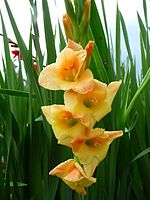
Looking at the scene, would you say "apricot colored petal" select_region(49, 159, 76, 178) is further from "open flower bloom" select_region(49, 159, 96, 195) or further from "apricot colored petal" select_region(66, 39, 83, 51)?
"apricot colored petal" select_region(66, 39, 83, 51)

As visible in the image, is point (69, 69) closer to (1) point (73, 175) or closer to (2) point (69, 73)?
(2) point (69, 73)

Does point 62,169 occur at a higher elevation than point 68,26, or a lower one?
lower

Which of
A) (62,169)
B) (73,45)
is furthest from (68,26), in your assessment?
(62,169)

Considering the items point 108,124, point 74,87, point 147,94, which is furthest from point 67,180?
point 147,94

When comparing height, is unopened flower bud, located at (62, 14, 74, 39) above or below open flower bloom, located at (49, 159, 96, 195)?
above

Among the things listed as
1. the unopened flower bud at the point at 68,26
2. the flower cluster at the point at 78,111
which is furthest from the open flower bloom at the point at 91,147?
the unopened flower bud at the point at 68,26

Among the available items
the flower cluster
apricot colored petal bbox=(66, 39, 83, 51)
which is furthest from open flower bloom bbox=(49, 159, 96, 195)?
apricot colored petal bbox=(66, 39, 83, 51)

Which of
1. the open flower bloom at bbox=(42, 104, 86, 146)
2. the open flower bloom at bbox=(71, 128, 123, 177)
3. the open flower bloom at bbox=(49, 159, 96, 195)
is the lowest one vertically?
the open flower bloom at bbox=(49, 159, 96, 195)
